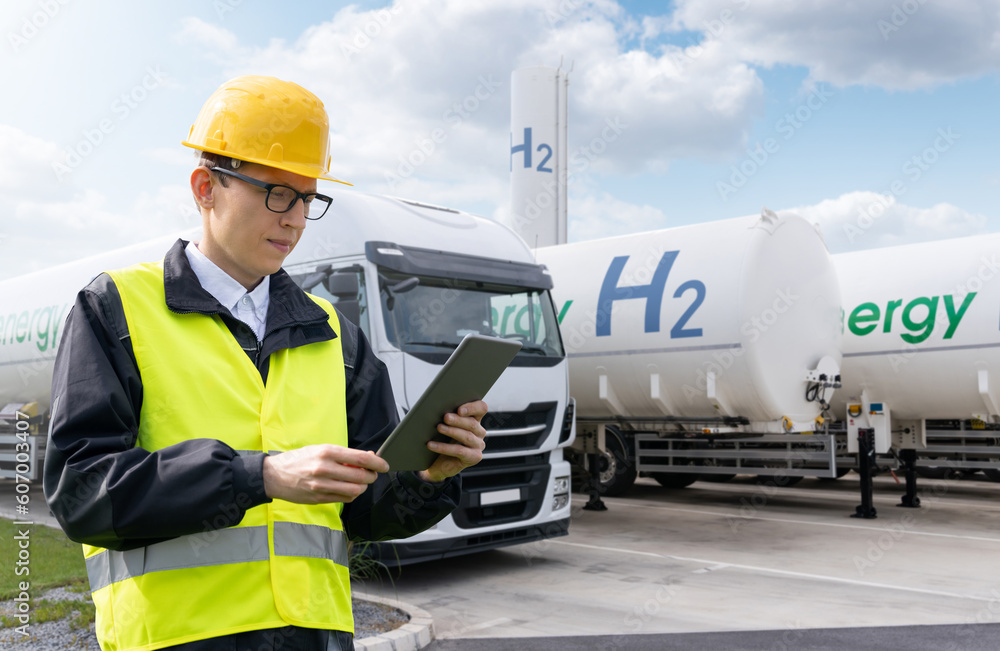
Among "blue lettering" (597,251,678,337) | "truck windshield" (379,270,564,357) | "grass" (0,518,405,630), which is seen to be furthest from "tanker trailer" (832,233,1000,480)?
"grass" (0,518,405,630)

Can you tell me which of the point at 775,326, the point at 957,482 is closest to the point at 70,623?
the point at 775,326

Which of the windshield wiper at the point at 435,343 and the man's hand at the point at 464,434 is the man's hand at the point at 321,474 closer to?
the man's hand at the point at 464,434

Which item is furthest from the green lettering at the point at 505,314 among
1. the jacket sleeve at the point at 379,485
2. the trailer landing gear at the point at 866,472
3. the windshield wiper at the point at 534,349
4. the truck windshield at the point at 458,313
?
the trailer landing gear at the point at 866,472

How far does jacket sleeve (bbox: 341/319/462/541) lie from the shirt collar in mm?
283

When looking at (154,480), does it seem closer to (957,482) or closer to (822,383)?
(822,383)

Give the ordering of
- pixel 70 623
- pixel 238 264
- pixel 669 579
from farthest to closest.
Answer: pixel 669 579 → pixel 70 623 → pixel 238 264

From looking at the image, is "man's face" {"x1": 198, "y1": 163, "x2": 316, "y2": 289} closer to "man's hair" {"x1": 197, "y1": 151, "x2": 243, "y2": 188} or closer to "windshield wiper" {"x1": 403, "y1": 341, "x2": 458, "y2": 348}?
"man's hair" {"x1": 197, "y1": 151, "x2": 243, "y2": 188}

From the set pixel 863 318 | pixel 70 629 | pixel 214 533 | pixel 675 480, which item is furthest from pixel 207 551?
pixel 675 480

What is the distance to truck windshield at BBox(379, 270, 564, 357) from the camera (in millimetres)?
7211

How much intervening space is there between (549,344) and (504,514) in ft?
5.43

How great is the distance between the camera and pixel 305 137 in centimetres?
198

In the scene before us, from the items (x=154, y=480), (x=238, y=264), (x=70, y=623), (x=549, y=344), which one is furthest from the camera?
(x=549, y=344)

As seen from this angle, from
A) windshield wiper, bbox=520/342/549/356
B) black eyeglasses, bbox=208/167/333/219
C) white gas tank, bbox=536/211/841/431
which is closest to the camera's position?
black eyeglasses, bbox=208/167/333/219

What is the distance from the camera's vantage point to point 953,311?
36.7ft
